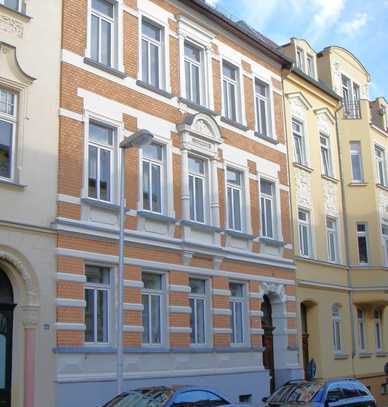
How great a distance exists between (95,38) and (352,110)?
52.6 ft

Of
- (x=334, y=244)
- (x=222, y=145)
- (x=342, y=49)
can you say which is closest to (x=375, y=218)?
(x=334, y=244)

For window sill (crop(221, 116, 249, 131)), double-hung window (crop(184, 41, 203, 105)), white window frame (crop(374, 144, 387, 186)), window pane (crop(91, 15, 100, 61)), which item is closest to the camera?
window pane (crop(91, 15, 100, 61))

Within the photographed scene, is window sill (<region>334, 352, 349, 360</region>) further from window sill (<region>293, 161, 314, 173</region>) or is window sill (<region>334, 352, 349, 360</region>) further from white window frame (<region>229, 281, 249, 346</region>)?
window sill (<region>293, 161, 314, 173</region>)

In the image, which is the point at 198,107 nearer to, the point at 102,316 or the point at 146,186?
the point at 146,186

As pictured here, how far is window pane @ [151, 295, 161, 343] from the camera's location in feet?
60.1

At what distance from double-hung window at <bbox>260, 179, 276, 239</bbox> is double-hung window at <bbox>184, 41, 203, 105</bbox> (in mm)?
4340

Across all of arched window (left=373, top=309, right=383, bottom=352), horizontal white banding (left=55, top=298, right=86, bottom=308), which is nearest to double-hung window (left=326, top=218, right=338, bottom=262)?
arched window (left=373, top=309, right=383, bottom=352)

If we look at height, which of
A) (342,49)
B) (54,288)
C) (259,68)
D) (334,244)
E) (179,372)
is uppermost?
(342,49)

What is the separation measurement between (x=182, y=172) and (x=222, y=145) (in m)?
2.56

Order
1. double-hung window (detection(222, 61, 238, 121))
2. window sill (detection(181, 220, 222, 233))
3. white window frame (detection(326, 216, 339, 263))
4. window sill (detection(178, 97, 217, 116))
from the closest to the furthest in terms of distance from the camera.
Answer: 1. window sill (detection(181, 220, 222, 233))
2. window sill (detection(178, 97, 217, 116))
3. double-hung window (detection(222, 61, 238, 121))
4. white window frame (detection(326, 216, 339, 263))

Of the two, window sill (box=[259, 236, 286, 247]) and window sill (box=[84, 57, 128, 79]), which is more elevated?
window sill (box=[84, 57, 128, 79])

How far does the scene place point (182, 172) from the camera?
65.1 feet

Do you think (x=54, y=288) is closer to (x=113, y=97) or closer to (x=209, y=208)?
(x=113, y=97)

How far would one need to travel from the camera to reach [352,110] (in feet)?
101
